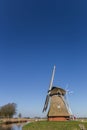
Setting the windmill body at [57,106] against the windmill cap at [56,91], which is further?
the windmill cap at [56,91]

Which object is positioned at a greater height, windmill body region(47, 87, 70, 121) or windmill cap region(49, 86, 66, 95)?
windmill cap region(49, 86, 66, 95)

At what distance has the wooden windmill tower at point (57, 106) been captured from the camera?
4022 cm

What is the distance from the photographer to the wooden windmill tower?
40219 millimetres

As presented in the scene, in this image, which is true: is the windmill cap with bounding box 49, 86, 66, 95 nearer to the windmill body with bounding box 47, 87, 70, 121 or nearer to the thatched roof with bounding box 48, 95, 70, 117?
the windmill body with bounding box 47, 87, 70, 121

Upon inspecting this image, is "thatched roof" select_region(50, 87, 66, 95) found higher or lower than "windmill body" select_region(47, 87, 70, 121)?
higher

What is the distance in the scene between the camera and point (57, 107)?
133 feet

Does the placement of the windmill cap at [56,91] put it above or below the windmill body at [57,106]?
above

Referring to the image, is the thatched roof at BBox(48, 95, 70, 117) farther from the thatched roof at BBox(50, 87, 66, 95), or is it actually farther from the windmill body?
the thatched roof at BBox(50, 87, 66, 95)

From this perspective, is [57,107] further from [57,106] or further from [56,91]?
[56,91]

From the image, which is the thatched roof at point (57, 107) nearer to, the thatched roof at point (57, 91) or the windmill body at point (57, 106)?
the windmill body at point (57, 106)

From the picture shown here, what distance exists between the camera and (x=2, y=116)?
8319 centimetres

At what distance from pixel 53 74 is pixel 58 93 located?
18.3 feet

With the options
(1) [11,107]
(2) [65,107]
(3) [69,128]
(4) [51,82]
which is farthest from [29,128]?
(1) [11,107]

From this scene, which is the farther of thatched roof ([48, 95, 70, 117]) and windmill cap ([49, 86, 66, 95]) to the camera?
windmill cap ([49, 86, 66, 95])
